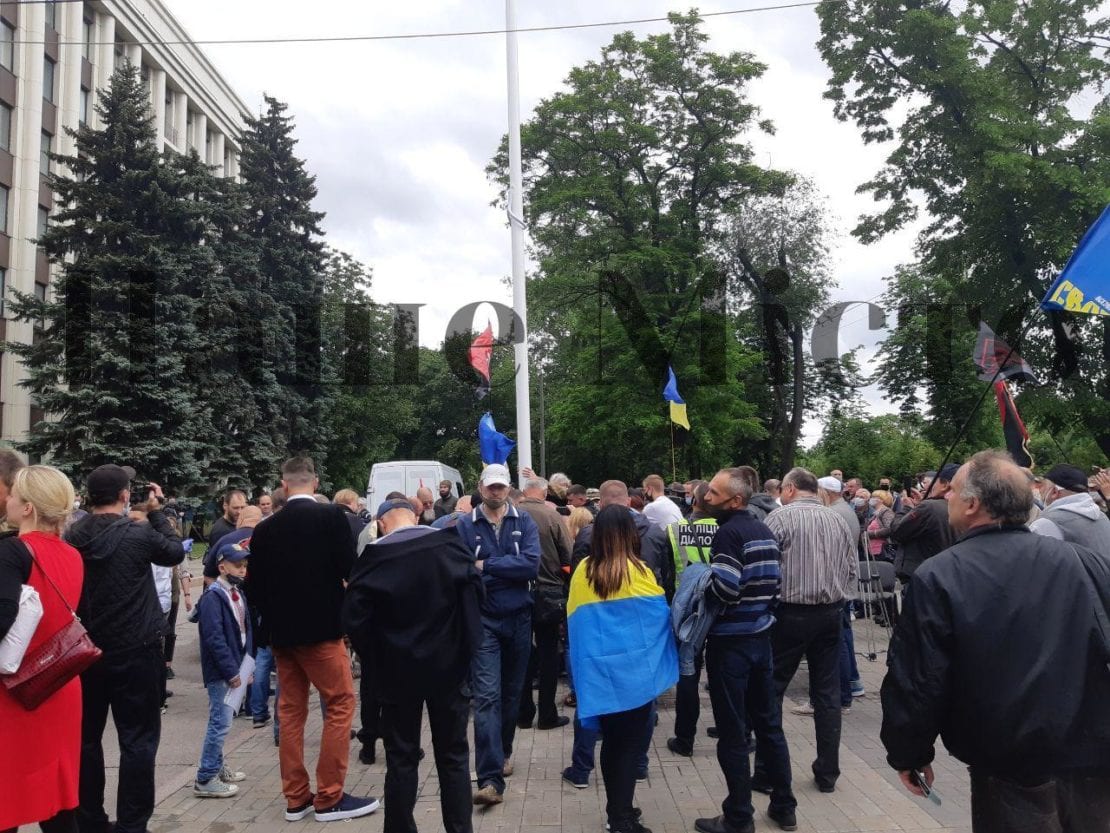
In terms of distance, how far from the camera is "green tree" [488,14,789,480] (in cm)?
2741

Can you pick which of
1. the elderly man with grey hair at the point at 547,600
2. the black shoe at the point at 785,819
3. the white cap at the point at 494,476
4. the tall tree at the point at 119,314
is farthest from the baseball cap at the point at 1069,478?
the tall tree at the point at 119,314

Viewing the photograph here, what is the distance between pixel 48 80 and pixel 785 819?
41.0 meters

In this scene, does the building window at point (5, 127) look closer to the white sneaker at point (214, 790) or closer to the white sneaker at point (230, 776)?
the white sneaker at point (230, 776)

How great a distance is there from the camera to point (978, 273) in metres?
22.8

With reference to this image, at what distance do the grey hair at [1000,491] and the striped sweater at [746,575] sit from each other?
2.10m

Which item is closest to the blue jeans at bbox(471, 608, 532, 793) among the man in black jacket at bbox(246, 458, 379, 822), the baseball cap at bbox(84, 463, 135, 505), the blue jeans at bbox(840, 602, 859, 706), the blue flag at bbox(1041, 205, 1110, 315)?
the man in black jacket at bbox(246, 458, 379, 822)

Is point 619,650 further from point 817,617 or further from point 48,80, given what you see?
point 48,80

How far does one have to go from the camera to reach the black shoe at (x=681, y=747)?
677 centimetres

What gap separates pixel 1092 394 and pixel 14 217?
36142mm

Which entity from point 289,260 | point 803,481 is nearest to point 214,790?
point 803,481

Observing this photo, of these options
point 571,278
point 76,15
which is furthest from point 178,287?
point 76,15

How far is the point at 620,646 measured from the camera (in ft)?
16.4

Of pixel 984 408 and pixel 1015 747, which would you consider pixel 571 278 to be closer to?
pixel 984 408

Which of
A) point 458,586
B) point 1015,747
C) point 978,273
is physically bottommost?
point 1015,747
